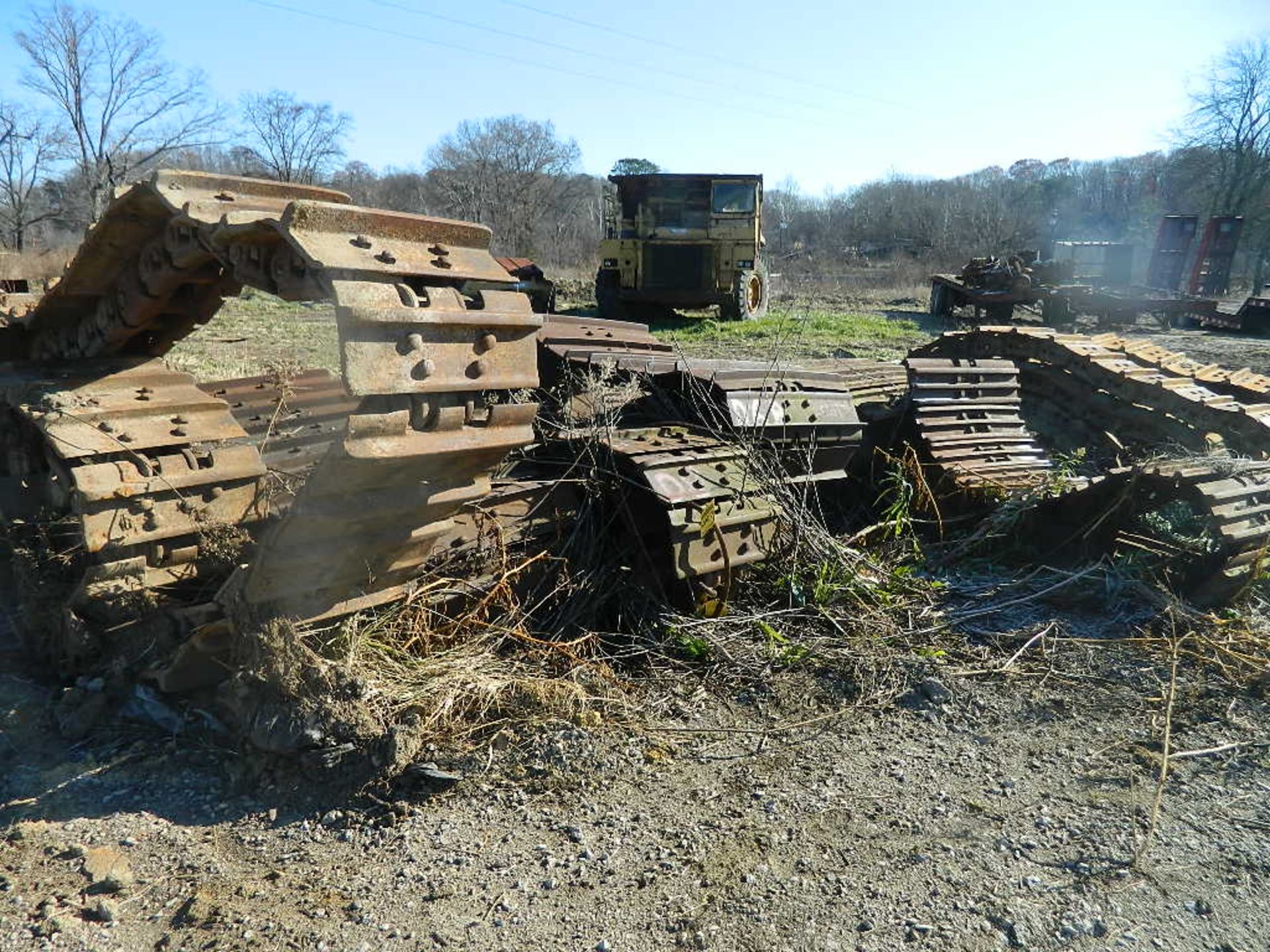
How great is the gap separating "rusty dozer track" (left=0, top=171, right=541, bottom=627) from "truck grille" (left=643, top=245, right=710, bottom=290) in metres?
15.5

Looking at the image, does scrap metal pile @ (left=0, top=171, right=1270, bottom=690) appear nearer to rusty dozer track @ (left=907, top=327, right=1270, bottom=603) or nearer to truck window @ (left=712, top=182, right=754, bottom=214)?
rusty dozer track @ (left=907, top=327, right=1270, bottom=603)

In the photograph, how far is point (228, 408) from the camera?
3.79 meters

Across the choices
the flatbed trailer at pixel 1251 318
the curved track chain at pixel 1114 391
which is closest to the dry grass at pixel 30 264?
the curved track chain at pixel 1114 391

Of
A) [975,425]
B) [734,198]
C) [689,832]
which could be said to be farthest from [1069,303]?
[689,832]

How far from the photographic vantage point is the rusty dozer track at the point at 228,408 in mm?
2504

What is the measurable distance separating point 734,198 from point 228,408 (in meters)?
16.7

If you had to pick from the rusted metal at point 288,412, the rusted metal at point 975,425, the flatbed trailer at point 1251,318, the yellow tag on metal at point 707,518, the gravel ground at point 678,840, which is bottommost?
the flatbed trailer at point 1251,318

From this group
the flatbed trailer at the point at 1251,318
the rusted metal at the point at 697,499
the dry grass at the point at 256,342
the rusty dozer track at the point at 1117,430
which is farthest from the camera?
the flatbed trailer at the point at 1251,318

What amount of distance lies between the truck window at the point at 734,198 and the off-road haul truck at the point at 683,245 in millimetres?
13

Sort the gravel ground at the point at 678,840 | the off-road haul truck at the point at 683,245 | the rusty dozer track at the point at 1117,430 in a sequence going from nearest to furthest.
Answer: the gravel ground at the point at 678,840 < the rusty dozer track at the point at 1117,430 < the off-road haul truck at the point at 683,245

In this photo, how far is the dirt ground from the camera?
243cm

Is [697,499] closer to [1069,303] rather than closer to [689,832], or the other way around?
[689,832]

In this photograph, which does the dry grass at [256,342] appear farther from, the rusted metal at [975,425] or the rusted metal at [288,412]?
the rusted metal at [975,425]

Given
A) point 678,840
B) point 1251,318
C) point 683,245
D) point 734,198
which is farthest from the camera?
point 1251,318
